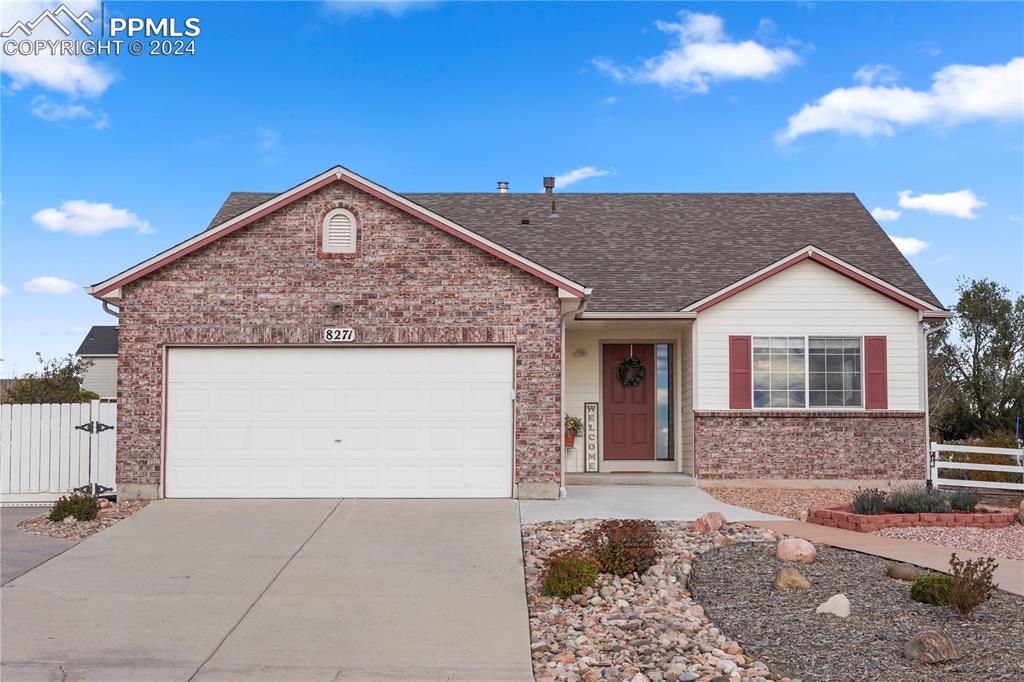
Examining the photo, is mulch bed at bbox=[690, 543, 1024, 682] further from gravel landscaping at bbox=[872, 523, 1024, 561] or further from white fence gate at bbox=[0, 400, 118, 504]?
white fence gate at bbox=[0, 400, 118, 504]

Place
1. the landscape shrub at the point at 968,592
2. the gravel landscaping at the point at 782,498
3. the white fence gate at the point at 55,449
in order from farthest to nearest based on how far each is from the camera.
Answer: the white fence gate at the point at 55,449, the gravel landscaping at the point at 782,498, the landscape shrub at the point at 968,592

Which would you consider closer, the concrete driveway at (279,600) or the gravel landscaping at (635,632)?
the gravel landscaping at (635,632)

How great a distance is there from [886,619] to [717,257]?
1111 centimetres

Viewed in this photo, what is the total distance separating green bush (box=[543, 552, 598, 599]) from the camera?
872cm

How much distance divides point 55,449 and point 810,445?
12087mm

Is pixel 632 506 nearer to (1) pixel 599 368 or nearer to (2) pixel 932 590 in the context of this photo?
(1) pixel 599 368

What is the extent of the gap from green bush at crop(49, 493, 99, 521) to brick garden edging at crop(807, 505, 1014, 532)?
925cm

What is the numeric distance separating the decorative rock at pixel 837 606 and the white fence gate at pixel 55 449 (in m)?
10.7

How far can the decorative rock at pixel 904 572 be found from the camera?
29.3 ft

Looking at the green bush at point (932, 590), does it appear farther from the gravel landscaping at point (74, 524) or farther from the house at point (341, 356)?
the gravel landscaping at point (74, 524)

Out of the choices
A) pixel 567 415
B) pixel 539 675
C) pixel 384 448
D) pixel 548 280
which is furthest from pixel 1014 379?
pixel 539 675

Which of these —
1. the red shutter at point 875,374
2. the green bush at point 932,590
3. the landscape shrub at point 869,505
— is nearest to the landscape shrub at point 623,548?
the green bush at point 932,590

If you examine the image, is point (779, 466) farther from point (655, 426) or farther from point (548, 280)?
point (548, 280)

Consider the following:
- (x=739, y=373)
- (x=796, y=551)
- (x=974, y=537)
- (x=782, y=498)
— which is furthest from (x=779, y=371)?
(x=796, y=551)
